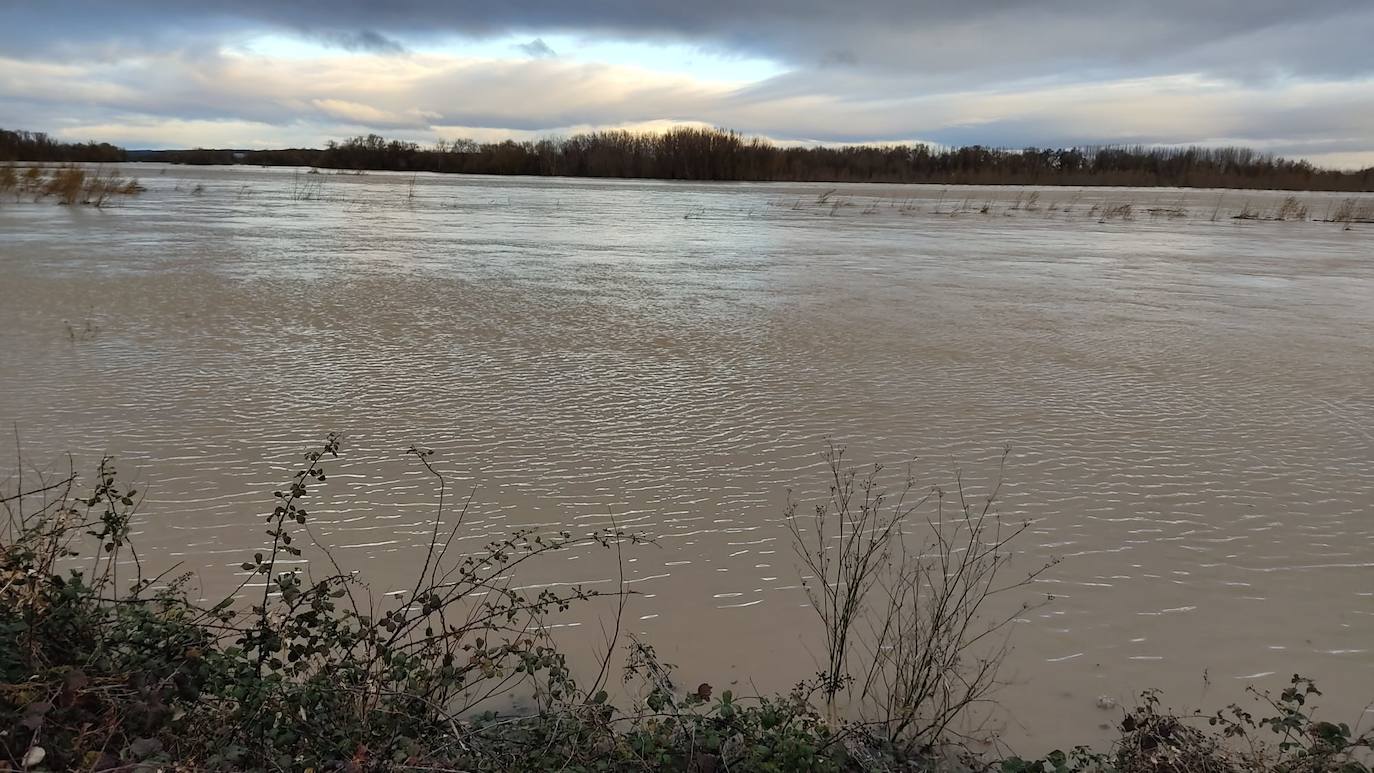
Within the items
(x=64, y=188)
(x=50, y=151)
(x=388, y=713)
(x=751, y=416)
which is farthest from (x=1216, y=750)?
(x=50, y=151)

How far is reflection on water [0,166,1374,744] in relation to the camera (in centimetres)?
359

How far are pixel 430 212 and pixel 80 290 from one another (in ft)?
47.6

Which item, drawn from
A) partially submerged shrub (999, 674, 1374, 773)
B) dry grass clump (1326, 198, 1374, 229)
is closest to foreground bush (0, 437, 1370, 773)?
partially submerged shrub (999, 674, 1374, 773)

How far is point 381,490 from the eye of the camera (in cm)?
454

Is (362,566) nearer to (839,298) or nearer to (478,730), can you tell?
(478,730)

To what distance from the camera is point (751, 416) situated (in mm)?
5961

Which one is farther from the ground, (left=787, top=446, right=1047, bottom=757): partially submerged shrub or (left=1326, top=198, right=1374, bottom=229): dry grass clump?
(left=1326, top=198, right=1374, bottom=229): dry grass clump

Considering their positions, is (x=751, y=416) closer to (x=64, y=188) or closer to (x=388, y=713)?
(x=388, y=713)

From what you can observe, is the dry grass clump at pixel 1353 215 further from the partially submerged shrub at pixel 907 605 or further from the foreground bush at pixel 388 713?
the foreground bush at pixel 388 713

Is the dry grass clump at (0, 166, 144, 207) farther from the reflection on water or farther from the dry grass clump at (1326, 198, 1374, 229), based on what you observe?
the dry grass clump at (1326, 198, 1374, 229)

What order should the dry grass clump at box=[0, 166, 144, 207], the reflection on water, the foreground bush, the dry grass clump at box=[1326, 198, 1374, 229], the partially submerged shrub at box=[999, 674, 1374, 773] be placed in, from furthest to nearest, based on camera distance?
1. the dry grass clump at box=[1326, 198, 1374, 229]
2. the dry grass clump at box=[0, 166, 144, 207]
3. the reflection on water
4. the partially submerged shrub at box=[999, 674, 1374, 773]
5. the foreground bush

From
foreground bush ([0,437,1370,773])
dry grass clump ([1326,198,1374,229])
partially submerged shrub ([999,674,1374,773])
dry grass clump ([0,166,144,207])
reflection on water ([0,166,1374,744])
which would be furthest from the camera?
dry grass clump ([1326,198,1374,229])

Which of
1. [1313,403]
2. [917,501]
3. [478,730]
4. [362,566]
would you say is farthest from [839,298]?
[478,730]

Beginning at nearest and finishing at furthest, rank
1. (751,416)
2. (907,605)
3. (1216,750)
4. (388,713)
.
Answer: (388,713), (1216,750), (907,605), (751,416)
